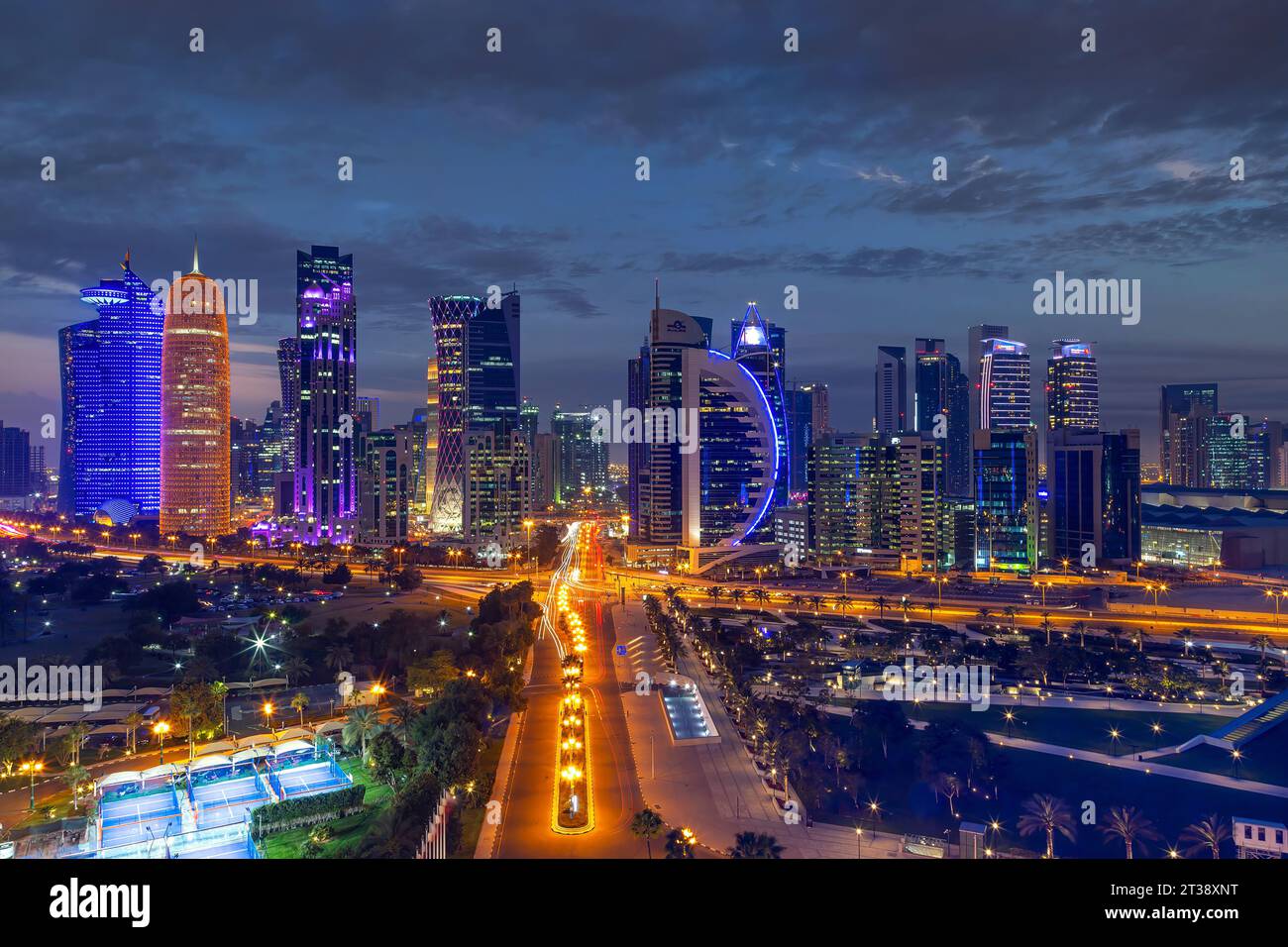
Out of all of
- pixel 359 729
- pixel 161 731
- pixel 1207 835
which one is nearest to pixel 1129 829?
pixel 1207 835

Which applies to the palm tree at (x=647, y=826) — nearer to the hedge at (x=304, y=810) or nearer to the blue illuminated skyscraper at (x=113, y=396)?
the hedge at (x=304, y=810)

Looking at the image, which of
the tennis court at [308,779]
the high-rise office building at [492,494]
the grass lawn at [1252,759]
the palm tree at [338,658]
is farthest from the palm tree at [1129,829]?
the high-rise office building at [492,494]

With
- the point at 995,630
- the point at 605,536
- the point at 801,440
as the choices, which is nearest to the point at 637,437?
the point at 605,536

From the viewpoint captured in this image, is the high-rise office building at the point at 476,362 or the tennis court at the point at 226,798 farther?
the high-rise office building at the point at 476,362

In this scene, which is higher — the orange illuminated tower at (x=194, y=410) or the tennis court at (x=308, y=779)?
the orange illuminated tower at (x=194, y=410)
